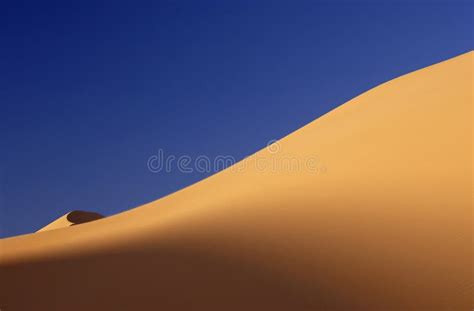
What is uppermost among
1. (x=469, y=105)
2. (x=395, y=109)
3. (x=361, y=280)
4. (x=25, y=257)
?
(x=395, y=109)

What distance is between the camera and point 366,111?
57.8 ft

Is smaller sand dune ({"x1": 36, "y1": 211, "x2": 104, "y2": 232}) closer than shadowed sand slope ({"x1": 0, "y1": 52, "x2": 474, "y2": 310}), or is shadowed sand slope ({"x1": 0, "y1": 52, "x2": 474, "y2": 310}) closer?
shadowed sand slope ({"x1": 0, "y1": 52, "x2": 474, "y2": 310})

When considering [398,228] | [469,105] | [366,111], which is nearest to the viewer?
[398,228]

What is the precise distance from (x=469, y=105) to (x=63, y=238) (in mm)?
10883

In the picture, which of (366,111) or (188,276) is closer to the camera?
(188,276)

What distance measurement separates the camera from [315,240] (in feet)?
35.6

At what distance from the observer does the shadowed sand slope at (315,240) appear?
29.8ft

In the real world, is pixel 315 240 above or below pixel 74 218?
below

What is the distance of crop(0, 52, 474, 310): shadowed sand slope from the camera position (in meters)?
9.09

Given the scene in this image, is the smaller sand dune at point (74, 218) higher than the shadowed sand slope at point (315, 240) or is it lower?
higher

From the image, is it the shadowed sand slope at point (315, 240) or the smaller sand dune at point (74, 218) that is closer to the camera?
the shadowed sand slope at point (315, 240)

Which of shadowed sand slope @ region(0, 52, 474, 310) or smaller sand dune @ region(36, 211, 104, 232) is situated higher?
smaller sand dune @ region(36, 211, 104, 232)

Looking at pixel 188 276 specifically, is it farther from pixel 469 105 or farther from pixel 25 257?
pixel 469 105

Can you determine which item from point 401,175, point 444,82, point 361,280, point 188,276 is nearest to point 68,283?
point 188,276
